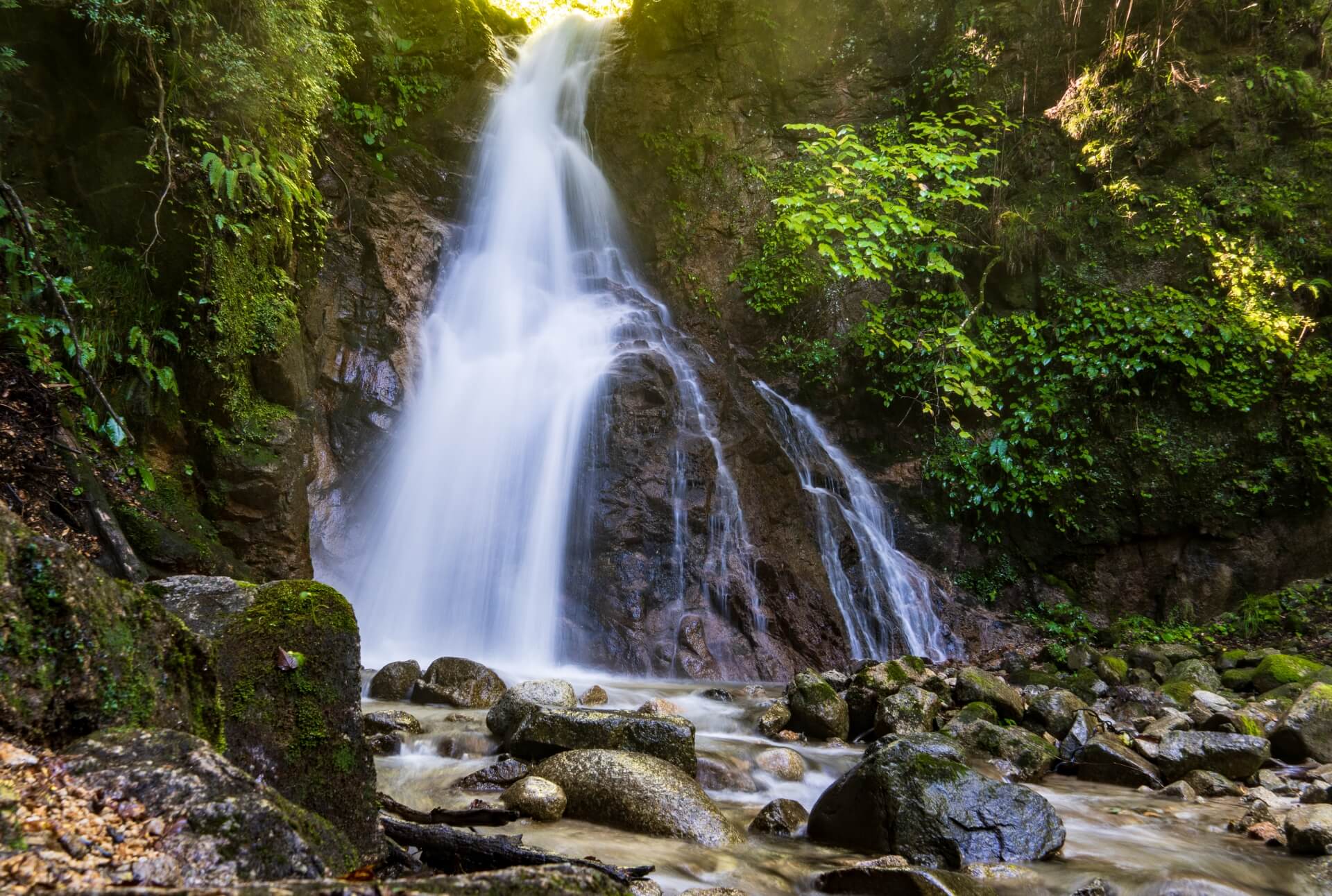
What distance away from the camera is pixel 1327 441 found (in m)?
10.5

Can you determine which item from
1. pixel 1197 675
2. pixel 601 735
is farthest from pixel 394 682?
pixel 1197 675

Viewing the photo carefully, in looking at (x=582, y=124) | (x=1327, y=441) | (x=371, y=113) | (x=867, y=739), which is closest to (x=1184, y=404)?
(x=1327, y=441)

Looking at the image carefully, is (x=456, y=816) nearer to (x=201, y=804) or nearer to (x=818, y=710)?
(x=201, y=804)

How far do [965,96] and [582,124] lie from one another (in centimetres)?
786

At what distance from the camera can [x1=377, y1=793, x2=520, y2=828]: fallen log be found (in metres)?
3.29

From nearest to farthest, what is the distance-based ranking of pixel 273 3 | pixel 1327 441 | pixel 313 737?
pixel 313 737 → pixel 273 3 → pixel 1327 441

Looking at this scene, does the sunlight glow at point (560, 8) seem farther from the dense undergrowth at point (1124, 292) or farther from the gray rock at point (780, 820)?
the gray rock at point (780, 820)

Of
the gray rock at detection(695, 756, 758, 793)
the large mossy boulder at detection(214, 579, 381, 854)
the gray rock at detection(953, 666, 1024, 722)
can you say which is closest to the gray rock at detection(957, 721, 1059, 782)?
the gray rock at detection(953, 666, 1024, 722)

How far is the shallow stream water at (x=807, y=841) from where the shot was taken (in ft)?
12.1

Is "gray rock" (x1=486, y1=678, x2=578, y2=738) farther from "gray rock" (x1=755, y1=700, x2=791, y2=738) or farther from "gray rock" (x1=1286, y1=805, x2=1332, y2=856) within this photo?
"gray rock" (x1=1286, y1=805, x2=1332, y2=856)

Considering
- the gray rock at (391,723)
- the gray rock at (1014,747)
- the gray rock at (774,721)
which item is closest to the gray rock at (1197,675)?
the gray rock at (1014,747)

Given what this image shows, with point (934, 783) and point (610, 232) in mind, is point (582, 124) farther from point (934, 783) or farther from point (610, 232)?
point (934, 783)

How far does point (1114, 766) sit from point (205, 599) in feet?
20.2

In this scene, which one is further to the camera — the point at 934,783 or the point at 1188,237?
the point at 1188,237
